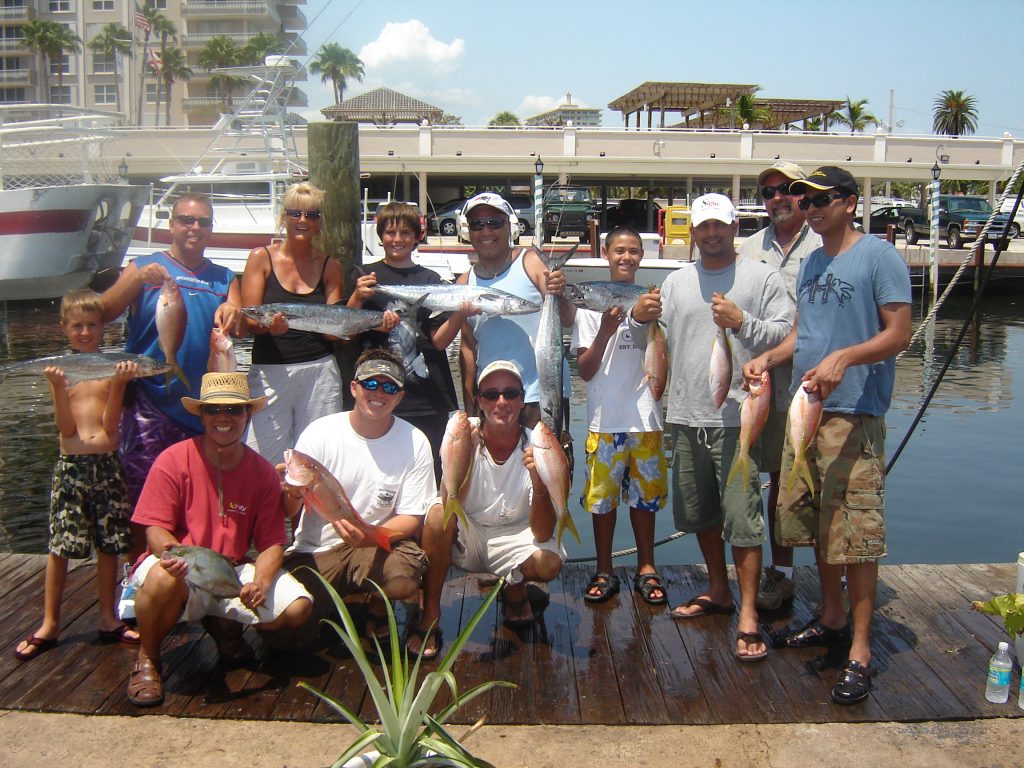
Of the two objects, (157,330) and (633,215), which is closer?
(157,330)

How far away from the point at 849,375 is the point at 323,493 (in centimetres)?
237

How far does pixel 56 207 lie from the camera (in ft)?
75.3

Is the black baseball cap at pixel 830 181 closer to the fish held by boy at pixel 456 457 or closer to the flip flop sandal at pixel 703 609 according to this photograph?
the fish held by boy at pixel 456 457

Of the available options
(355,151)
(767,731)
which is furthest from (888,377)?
(355,151)

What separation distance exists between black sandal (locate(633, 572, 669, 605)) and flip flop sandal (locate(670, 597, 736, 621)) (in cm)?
11

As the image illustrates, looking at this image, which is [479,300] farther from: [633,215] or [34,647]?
[633,215]

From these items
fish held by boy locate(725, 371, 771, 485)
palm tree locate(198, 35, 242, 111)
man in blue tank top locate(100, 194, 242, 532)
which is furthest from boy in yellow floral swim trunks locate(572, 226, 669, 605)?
palm tree locate(198, 35, 242, 111)

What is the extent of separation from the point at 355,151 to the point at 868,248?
3.39 m

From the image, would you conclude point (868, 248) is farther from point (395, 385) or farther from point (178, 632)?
point (178, 632)

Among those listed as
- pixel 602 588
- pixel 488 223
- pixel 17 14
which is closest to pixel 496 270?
pixel 488 223

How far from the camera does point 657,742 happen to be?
331 cm

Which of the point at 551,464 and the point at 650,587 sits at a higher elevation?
the point at 551,464

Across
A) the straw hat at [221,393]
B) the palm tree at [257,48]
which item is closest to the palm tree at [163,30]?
the palm tree at [257,48]

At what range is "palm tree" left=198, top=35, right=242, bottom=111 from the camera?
6488 centimetres
